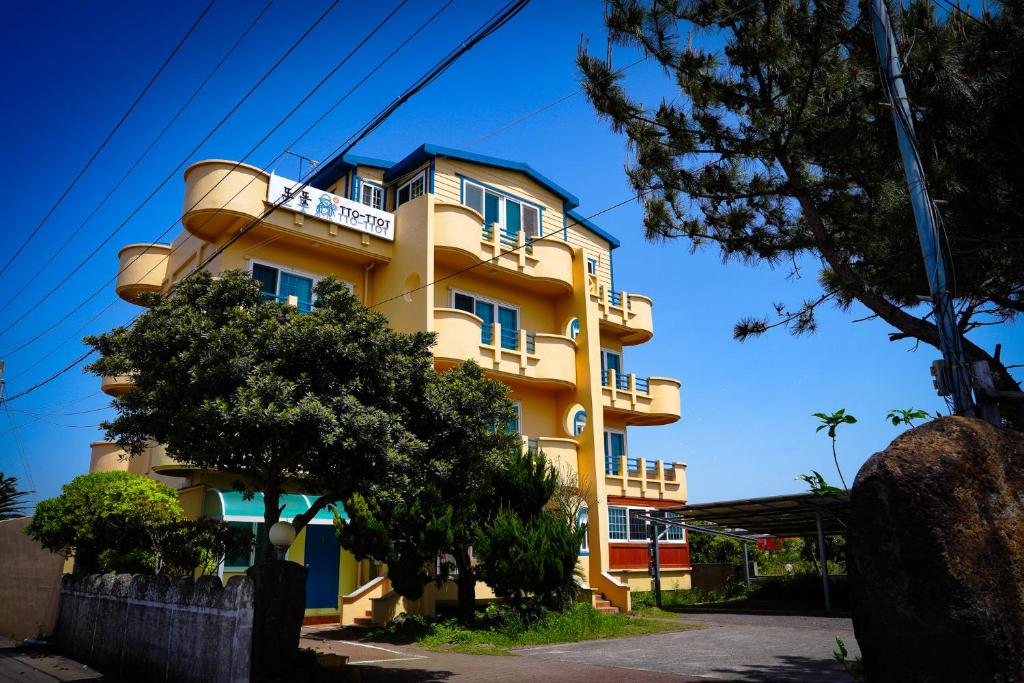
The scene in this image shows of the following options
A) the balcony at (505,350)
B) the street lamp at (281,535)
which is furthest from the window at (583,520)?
the street lamp at (281,535)

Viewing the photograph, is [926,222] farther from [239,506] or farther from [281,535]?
[239,506]

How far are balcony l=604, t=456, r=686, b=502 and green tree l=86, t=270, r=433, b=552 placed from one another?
52.5ft

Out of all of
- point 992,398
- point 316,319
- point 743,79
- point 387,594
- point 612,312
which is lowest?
point 387,594

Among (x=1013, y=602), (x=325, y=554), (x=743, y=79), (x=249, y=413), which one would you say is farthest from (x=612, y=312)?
(x=1013, y=602)

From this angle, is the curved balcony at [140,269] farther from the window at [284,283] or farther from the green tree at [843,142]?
the green tree at [843,142]

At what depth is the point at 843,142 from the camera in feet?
32.2

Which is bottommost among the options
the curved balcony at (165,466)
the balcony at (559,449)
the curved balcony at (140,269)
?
the curved balcony at (165,466)

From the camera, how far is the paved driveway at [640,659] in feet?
39.4

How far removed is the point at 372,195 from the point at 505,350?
7.53 m

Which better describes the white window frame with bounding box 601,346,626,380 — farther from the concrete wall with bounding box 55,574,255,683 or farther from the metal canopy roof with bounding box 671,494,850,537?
the concrete wall with bounding box 55,574,255,683

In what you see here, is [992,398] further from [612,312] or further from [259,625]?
[612,312]

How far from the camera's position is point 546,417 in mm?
25438

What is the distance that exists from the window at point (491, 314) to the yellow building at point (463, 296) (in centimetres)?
7

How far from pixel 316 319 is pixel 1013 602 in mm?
9013
